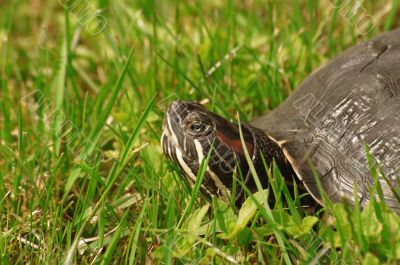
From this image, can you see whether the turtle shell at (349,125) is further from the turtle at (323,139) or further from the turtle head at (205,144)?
the turtle head at (205,144)

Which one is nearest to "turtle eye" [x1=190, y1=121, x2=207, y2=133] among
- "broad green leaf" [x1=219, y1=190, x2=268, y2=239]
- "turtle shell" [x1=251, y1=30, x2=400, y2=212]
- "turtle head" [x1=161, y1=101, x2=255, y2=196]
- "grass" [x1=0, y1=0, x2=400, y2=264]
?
"turtle head" [x1=161, y1=101, x2=255, y2=196]

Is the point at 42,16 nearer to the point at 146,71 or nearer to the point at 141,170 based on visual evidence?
the point at 146,71

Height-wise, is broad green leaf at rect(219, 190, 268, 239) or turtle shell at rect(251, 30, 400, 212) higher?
turtle shell at rect(251, 30, 400, 212)

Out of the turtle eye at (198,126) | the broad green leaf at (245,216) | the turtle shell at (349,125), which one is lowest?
the broad green leaf at (245,216)

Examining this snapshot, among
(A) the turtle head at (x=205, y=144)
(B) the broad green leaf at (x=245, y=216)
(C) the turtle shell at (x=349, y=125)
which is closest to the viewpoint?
(B) the broad green leaf at (x=245, y=216)

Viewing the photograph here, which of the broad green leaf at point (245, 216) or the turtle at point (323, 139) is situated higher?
the turtle at point (323, 139)

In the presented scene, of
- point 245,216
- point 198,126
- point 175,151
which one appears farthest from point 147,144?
point 245,216

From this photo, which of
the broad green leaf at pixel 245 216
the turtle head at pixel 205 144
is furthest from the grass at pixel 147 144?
the turtle head at pixel 205 144

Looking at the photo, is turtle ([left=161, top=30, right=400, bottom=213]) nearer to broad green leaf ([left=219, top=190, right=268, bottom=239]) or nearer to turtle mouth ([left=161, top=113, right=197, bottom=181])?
turtle mouth ([left=161, top=113, right=197, bottom=181])
